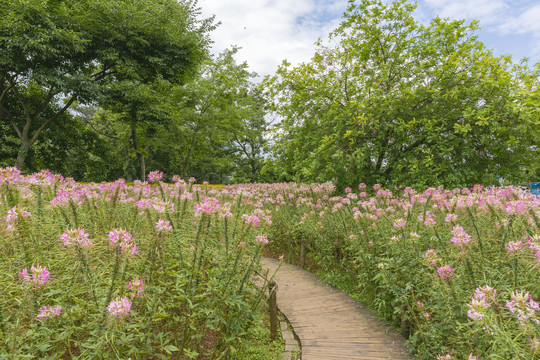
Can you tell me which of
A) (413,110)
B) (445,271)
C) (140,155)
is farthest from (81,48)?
(445,271)

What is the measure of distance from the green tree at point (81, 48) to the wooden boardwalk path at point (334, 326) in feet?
42.1

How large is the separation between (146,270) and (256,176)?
28.7 metres

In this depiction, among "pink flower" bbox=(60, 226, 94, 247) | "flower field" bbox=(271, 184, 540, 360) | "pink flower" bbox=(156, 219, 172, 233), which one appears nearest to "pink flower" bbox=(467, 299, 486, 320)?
"flower field" bbox=(271, 184, 540, 360)

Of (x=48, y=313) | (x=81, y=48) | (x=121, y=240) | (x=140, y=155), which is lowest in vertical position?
(x=48, y=313)

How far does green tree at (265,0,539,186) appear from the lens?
700 centimetres

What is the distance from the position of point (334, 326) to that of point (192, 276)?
2200mm

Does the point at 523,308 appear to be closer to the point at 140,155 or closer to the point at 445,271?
the point at 445,271

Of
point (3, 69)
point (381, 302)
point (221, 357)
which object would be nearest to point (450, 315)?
point (381, 302)

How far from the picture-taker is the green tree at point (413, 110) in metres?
7.00

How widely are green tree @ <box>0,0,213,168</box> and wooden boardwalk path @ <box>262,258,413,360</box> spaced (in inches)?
505

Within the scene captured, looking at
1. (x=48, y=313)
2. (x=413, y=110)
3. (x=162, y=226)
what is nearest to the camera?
(x=48, y=313)

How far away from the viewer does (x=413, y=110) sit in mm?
7848

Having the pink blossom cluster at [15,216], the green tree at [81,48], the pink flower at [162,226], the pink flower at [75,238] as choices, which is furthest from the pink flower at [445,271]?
the green tree at [81,48]

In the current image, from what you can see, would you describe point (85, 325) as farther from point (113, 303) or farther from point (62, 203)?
point (62, 203)
